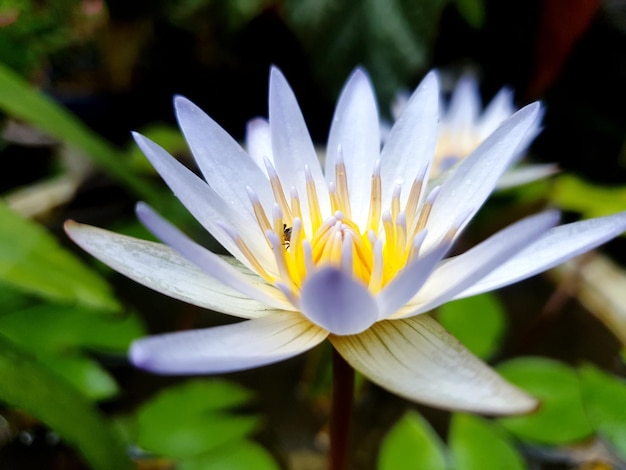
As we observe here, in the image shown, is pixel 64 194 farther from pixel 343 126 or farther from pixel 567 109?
pixel 567 109

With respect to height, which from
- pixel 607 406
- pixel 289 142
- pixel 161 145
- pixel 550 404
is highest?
pixel 289 142

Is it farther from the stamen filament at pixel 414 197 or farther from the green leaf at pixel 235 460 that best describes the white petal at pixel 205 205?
the green leaf at pixel 235 460

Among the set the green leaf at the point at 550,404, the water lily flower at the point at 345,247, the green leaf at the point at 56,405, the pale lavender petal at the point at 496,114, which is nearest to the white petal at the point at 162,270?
the water lily flower at the point at 345,247

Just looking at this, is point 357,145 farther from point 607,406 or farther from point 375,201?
point 607,406

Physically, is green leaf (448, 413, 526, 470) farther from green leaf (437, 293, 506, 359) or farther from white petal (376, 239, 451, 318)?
white petal (376, 239, 451, 318)

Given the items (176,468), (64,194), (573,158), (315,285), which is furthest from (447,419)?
(573,158)

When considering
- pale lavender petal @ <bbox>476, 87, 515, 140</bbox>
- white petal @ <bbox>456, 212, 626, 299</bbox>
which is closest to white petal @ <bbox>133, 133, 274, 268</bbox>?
white petal @ <bbox>456, 212, 626, 299</bbox>

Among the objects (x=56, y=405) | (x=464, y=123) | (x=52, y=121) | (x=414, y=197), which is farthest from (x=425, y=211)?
(x=464, y=123)
